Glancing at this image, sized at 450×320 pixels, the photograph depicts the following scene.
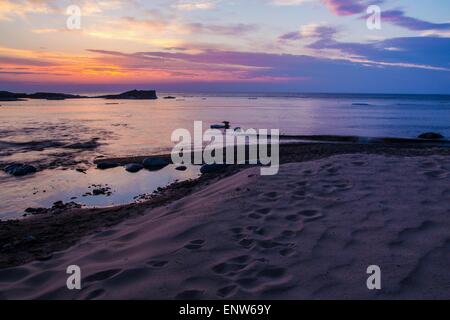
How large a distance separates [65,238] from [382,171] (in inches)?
246

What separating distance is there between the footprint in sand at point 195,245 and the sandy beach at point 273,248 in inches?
1.3

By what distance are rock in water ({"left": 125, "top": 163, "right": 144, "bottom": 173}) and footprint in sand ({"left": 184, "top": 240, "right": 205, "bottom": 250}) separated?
28.4ft

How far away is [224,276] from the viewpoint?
402 centimetres

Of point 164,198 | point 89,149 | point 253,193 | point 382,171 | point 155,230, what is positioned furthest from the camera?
point 89,149

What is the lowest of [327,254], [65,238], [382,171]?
[65,238]

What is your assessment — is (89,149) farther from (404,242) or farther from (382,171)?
(404,242)

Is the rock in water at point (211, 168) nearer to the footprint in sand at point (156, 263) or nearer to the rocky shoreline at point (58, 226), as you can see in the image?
the rocky shoreline at point (58, 226)

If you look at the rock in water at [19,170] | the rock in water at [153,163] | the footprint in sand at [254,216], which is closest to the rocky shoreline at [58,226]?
the footprint in sand at [254,216]

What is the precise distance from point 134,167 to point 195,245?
8.98m

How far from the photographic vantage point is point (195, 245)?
483 centimetres

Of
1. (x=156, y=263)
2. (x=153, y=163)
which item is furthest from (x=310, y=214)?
(x=153, y=163)

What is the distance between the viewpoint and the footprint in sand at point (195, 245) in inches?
188
